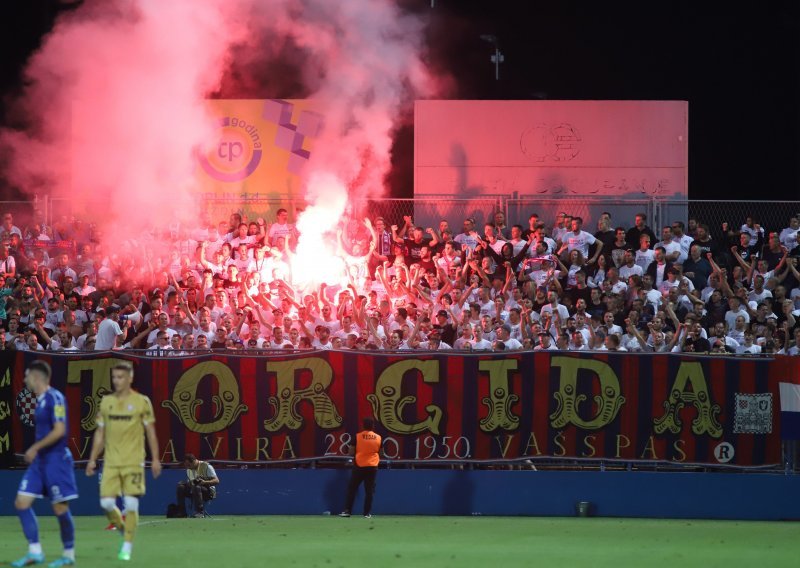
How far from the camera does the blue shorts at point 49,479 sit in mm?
11703

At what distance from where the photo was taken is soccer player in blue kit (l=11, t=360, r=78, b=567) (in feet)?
38.1

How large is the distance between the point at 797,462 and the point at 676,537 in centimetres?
400

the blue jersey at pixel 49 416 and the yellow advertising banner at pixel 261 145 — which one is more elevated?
the yellow advertising banner at pixel 261 145

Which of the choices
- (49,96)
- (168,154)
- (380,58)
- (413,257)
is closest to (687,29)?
(380,58)

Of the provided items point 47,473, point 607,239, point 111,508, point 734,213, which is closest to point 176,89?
point 607,239

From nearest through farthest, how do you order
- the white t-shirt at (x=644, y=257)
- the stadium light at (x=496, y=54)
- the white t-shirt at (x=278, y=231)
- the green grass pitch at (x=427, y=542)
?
the green grass pitch at (x=427, y=542) < the white t-shirt at (x=644, y=257) < the white t-shirt at (x=278, y=231) < the stadium light at (x=496, y=54)

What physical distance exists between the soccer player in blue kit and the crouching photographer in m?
6.48

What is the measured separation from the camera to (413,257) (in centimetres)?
2325

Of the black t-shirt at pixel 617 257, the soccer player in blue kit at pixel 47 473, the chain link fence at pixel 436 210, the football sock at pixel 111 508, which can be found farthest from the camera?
the chain link fence at pixel 436 210

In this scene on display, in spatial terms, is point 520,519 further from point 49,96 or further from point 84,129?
point 49,96

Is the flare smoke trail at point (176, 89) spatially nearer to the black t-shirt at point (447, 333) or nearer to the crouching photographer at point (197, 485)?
the black t-shirt at point (447, 333)

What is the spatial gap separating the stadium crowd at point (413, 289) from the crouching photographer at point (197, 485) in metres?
1.90

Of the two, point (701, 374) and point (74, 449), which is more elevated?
point (701, 374)

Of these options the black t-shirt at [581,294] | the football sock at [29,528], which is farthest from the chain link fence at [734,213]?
the football sock at [29,528]
